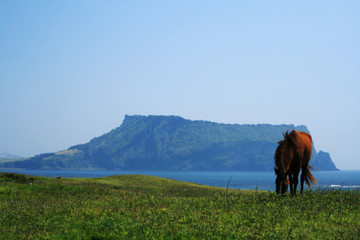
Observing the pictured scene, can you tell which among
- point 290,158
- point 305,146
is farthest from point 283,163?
point 305,146

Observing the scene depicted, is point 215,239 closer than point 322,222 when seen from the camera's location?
Yes

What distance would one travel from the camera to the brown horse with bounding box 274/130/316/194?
70.5 ft

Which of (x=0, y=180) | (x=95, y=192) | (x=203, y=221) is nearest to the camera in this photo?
(x=203, y=221)

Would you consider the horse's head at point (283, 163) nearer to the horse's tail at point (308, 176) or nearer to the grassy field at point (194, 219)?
the grassy field at point (194, 219)

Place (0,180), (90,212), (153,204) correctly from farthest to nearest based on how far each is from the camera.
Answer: (0,180) < (153,204) < (90,212)

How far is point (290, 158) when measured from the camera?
72.3 ft

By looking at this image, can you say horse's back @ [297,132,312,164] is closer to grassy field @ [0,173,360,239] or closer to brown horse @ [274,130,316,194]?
brown horse @ [274,130,316,194]

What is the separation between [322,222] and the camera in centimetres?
1555

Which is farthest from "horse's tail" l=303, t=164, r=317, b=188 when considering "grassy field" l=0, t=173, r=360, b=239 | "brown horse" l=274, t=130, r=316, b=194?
"grassy field" l=0, t=173, r=360, b=239

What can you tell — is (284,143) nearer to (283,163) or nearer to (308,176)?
(283,163)

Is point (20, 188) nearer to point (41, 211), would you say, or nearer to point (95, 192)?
point (95, 192)

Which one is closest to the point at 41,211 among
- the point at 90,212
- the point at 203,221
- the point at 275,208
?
the point at 90,212

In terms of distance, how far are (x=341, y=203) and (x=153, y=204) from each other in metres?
10.1

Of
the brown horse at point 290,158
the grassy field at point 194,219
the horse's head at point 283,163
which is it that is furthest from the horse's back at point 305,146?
the grassy field at point 194,219
